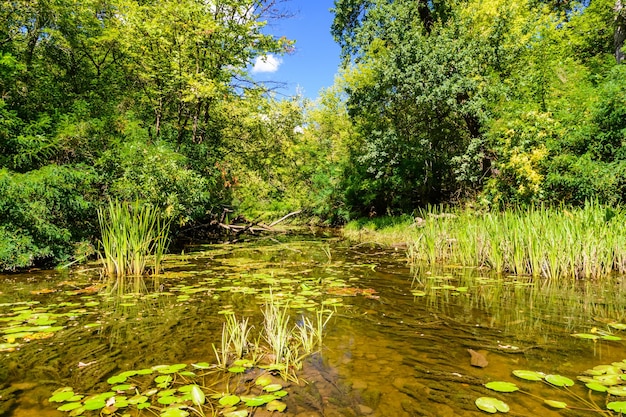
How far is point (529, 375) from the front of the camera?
2428mm

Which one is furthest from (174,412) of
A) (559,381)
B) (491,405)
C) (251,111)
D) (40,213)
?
(251,111)

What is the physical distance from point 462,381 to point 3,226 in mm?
8347

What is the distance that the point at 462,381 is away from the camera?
8.07ft

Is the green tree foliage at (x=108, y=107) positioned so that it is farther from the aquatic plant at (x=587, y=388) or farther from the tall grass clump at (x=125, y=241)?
the aquatic plant at (x=587, y=388)

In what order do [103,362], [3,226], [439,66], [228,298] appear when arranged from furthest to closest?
[439,66]
[3,226]
[228,298]
[103,362]

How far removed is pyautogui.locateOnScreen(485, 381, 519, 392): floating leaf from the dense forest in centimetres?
531

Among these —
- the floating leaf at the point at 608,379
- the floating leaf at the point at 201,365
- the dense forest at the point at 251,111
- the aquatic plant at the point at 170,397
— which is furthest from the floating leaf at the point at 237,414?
the dense forest at the point at 251,111

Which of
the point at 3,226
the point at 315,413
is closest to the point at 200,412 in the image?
the point at 315,413

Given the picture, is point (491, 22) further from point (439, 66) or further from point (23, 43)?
point (23, 43)

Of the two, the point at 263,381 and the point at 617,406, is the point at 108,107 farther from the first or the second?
the point at 617,406

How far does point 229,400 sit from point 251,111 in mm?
12340

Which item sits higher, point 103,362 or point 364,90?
point 364,90

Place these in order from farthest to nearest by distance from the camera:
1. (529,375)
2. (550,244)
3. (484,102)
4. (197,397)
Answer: (484,102), (550,244), (529,375), (197,397)

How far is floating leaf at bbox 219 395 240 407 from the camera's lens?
7.06 feet
